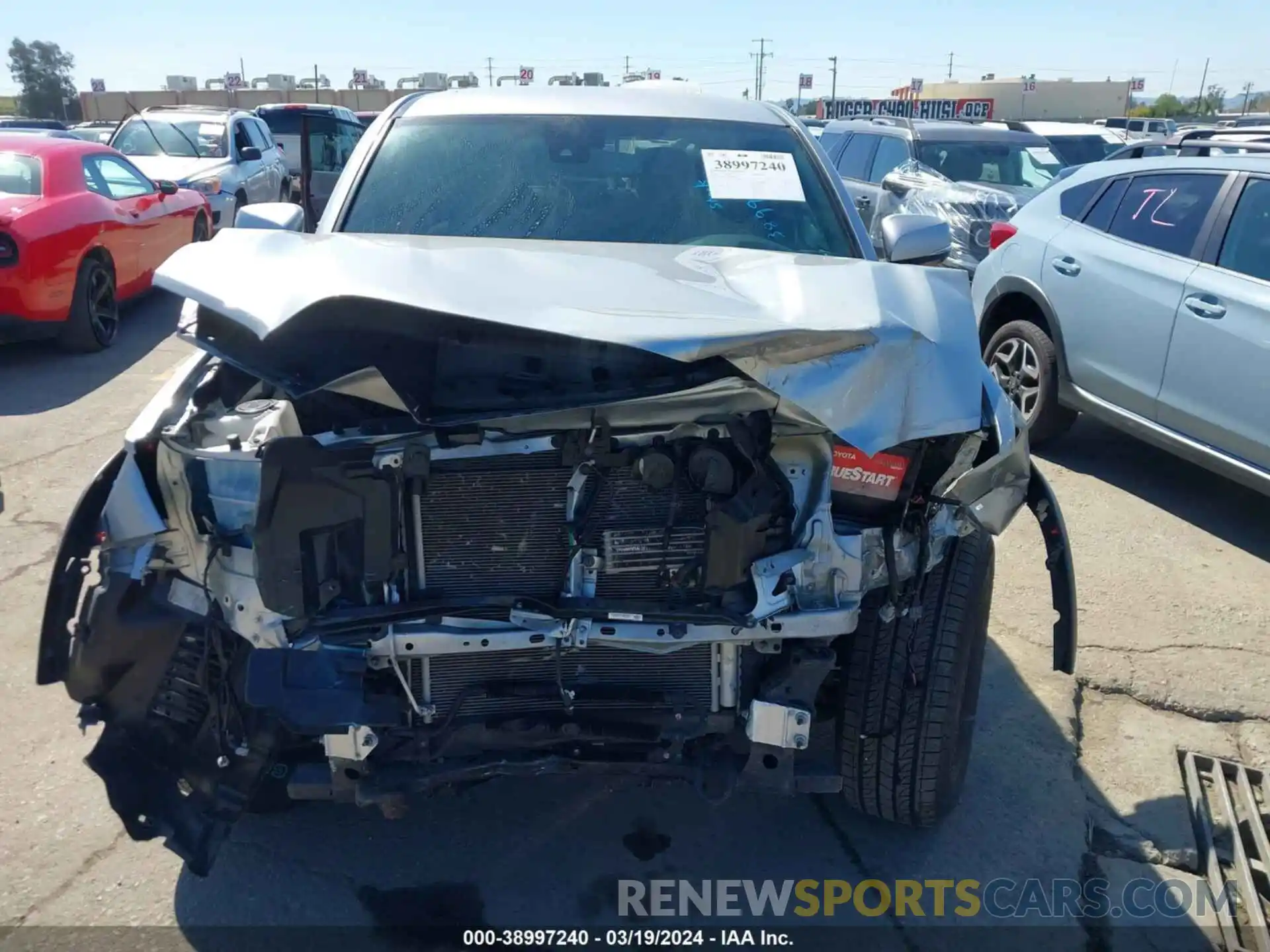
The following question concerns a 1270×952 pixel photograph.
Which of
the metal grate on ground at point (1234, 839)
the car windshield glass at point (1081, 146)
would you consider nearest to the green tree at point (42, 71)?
the car windshield glass at point (1081, 146)

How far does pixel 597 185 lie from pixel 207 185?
9.19 meters

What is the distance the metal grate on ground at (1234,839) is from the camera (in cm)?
266

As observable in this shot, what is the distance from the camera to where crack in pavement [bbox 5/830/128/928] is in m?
2.55

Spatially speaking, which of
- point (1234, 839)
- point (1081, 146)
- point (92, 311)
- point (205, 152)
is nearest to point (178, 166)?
point (205, 152)

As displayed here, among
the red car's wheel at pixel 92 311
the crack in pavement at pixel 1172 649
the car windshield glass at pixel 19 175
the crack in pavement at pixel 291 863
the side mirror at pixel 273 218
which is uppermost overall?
the side mirror at pixel 273 218

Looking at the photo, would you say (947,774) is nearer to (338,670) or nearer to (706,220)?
(338,670)

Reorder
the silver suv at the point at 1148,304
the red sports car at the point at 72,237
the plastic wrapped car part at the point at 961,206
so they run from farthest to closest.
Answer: the plastic wrapped car part at the point at 961,206 < the red sports car at the point at 72,237 < the silver suv at the point at 1148,304

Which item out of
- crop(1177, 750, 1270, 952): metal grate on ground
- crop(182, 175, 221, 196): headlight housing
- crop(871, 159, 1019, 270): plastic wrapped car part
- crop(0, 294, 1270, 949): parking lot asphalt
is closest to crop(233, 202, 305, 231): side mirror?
crop(0, 294, 1270, 949): parking lot asphalt

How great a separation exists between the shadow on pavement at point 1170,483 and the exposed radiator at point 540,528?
3801mm

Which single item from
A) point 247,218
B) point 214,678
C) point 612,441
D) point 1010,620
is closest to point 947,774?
point 612,441

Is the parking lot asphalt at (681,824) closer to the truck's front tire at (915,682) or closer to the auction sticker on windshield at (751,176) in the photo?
the truck's front tire at (915,682)

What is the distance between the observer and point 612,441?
2.27 meters

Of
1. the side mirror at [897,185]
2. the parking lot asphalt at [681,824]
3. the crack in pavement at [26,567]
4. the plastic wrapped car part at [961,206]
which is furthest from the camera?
the side mirror at [897,185]

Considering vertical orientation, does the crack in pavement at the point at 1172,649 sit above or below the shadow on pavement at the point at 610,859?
below
